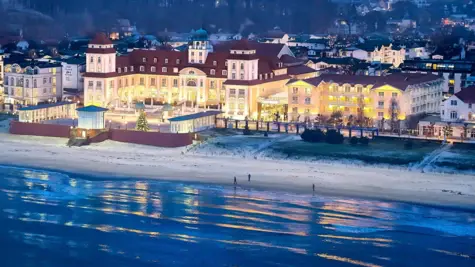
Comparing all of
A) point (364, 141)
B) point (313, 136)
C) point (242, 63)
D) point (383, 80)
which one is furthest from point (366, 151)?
point (242, 63)

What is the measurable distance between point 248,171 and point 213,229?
9.93 meters

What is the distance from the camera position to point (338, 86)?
56281 mm

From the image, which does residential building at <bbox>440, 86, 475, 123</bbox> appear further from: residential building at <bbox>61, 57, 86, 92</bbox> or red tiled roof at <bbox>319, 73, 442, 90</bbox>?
Answer: residential building at <bbox>61, 57, 86, 92</bbox>

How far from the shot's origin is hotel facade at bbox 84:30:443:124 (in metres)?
55.9

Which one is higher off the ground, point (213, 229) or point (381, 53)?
point (381, 53)

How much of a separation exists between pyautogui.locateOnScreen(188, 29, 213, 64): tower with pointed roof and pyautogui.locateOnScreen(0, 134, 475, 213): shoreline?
1297 centimetres

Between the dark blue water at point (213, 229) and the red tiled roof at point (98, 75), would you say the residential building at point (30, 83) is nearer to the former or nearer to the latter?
the red tiled roof at point (98, 75)

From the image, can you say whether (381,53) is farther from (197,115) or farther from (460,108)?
(197,115)

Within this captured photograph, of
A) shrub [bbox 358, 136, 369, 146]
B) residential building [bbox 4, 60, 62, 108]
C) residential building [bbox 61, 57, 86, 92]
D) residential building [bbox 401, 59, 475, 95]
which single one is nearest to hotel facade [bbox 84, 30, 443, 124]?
residential building [bbox 4, 60, 62, 108]

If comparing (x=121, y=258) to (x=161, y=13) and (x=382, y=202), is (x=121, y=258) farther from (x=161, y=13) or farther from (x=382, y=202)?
(x=161, y=13)

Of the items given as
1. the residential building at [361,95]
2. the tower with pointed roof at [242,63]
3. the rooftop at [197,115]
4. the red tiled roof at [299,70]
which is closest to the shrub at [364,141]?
the residential building at [361,95]

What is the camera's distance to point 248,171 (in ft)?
147

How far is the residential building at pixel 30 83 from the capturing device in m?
62.5

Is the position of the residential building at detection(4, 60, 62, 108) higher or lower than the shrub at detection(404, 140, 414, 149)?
higher
